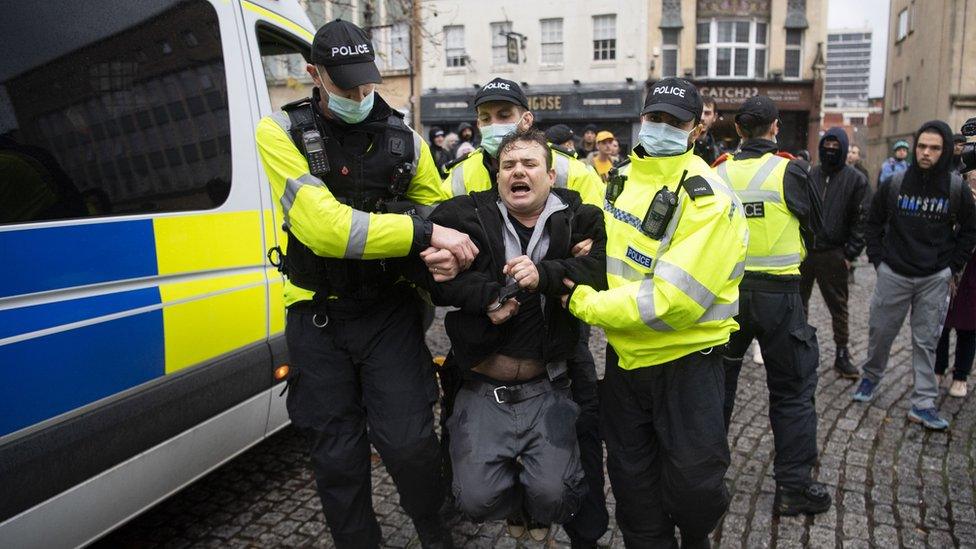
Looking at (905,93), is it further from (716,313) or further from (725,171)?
(716,313)

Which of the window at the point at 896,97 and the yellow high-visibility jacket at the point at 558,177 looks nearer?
the yellow high-visibility jacket at the point at 558,177

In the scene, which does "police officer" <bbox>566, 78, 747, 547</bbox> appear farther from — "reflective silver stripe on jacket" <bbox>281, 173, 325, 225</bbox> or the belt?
"reflective silver stripe on jacket" <bbox>281, 173, 325, 225</bbox>

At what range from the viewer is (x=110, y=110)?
249 cm

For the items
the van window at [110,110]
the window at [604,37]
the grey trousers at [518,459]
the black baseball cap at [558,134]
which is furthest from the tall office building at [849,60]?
the van window at [110,110]

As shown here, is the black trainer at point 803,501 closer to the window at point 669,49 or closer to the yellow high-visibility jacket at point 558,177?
the yellow high-visibility jacket at point 558,177

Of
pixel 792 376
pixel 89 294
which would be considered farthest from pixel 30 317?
pixel 792 376

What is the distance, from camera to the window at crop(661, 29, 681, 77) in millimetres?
22859

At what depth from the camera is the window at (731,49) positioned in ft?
76.2

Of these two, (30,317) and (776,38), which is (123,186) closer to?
(30,317)

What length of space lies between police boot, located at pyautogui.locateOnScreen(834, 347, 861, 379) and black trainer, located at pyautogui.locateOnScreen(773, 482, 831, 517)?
2381 mm

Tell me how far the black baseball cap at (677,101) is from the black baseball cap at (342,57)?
1.03m

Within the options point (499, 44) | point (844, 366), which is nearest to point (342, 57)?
point (844, 366)

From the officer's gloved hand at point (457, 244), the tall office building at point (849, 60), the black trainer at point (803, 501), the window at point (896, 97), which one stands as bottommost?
the black trainer at point (803, 501)

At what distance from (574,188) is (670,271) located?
108 centimetres
